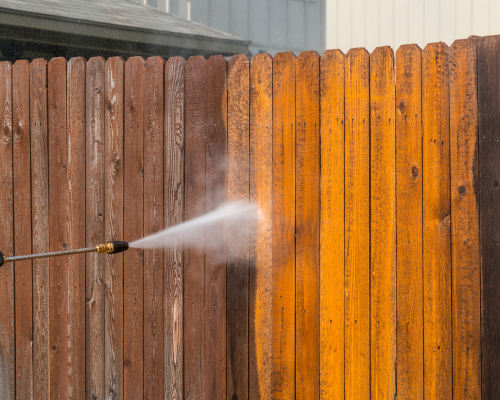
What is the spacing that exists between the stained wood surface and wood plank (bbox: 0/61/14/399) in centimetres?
66

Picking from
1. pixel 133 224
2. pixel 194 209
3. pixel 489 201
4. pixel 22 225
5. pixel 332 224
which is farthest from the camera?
pixel 22 225

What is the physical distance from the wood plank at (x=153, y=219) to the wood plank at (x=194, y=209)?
0.17 m

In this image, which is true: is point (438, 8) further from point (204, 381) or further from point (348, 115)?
point (204, 381)

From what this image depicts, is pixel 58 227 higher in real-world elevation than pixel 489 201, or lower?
lower

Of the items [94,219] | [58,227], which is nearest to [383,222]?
[94,219]

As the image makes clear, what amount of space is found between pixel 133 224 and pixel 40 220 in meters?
0.73

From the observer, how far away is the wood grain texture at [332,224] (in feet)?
7.69

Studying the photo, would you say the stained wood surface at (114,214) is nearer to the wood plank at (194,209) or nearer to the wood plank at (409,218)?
the wood plank at (194,209)

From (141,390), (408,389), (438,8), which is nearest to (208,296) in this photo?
(141,390)

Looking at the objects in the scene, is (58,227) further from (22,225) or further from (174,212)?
(174,212)

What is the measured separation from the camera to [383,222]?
2283mm

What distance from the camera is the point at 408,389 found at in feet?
7.44

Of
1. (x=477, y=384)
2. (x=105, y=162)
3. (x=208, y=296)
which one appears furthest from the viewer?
(x=105, y=162)

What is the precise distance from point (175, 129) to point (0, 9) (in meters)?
2.68
